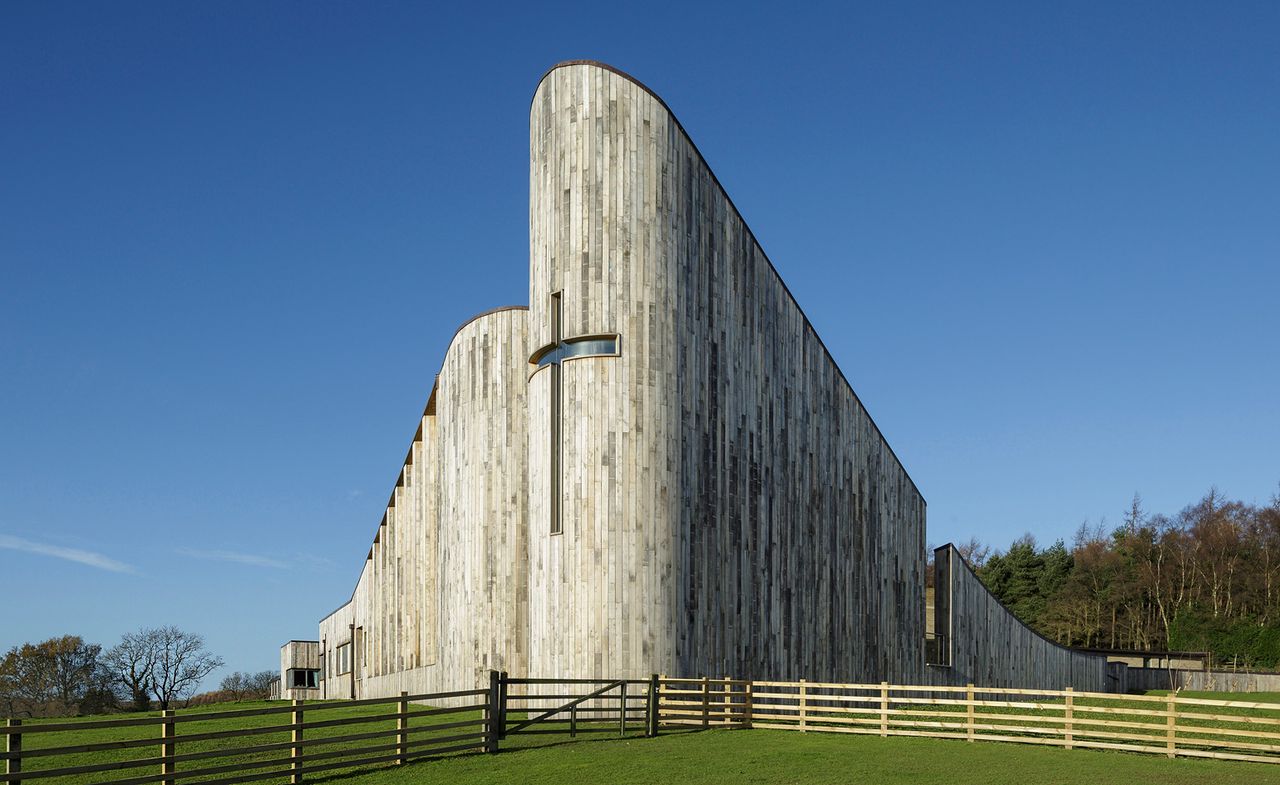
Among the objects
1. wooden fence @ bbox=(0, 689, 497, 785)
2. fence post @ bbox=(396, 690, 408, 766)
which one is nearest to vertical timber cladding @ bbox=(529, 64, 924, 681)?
wooden fence @ bbox=(0, 689, 497, 785)

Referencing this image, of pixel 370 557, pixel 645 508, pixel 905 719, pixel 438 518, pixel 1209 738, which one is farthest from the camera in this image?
pixel 370 557

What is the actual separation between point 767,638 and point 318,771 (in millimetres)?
14857

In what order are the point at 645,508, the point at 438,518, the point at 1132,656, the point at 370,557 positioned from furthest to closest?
the point at 1132,656 < the point at 370,557 < the point at 438,518 < the point at 645,508

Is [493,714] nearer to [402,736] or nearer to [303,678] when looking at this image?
[402,736]

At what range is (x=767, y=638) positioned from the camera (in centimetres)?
3134

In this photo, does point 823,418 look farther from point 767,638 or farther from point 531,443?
point 531,443

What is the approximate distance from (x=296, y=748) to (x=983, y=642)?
102 ft

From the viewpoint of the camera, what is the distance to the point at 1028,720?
73.6 ft

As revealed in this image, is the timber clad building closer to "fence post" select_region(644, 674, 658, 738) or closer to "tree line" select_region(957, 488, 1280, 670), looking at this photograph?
"fence post" select_region(644, 674, 658, 738)

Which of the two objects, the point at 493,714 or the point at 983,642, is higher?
the point at 493,714

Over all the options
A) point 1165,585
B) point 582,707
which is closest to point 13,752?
point 582,707

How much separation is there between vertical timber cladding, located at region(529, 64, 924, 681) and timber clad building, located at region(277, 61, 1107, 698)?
0.18 feet

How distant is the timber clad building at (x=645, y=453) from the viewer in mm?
28359

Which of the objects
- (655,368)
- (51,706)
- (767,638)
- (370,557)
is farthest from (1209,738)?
(51,706)
